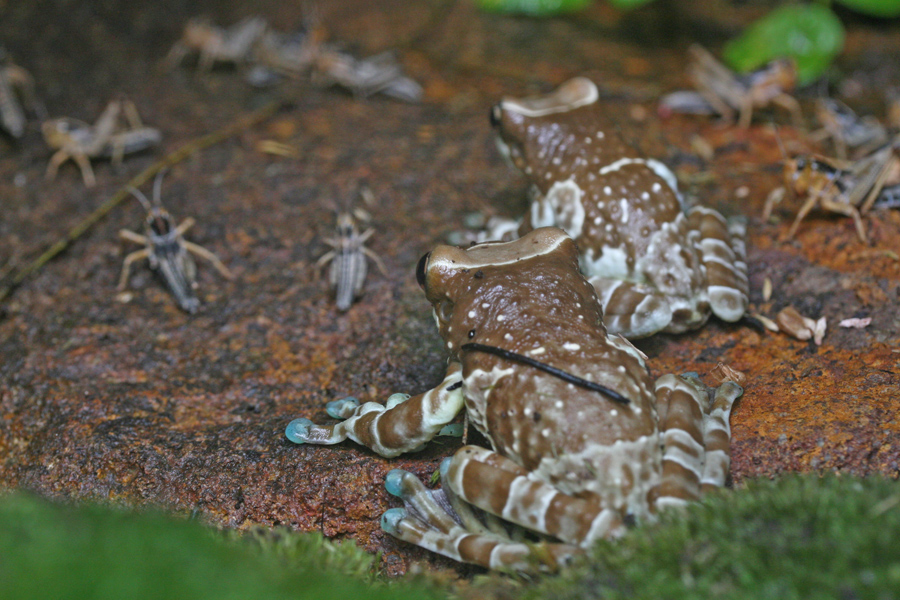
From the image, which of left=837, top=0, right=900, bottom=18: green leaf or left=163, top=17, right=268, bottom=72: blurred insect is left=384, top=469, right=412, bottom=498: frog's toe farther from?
left=837, top=0, right=900, bottom=18: green leaf

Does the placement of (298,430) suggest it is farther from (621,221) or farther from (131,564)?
(621,221)

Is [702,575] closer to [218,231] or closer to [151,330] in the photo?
[151,330]

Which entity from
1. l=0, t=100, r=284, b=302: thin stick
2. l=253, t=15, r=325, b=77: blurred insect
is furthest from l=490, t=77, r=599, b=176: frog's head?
l=253, t=15, r=325, b=77: blurred insect

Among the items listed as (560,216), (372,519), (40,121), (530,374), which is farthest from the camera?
(40,121)

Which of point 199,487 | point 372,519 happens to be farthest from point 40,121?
point 372,519

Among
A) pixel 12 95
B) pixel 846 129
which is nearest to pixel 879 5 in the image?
pixel 846 129

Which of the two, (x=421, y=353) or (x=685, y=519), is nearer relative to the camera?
(x=685, y=519)

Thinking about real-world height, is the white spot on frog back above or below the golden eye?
below
